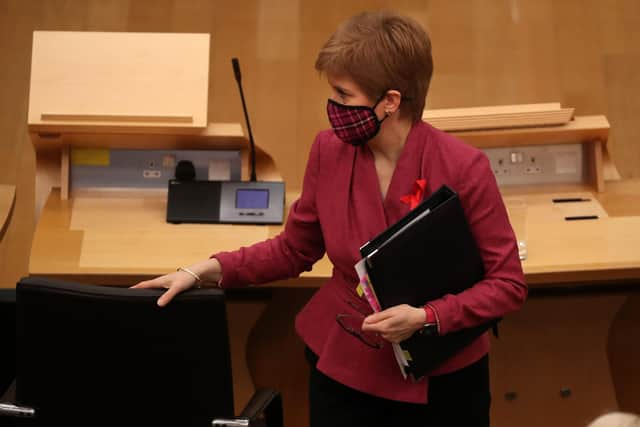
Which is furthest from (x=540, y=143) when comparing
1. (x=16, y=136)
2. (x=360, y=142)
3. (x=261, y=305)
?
(x=16, y=136)

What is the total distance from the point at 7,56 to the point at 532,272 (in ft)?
9.64

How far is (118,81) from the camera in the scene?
2.45m

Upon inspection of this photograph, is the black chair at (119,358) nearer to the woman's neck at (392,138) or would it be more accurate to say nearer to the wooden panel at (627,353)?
the woman's neck at (392,138)

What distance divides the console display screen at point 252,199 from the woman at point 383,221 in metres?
1.02

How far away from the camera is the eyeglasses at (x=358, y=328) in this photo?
1.32 metres

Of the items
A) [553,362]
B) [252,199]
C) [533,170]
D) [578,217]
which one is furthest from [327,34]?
[553,362]

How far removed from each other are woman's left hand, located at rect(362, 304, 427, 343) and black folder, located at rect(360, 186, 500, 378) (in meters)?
0.02

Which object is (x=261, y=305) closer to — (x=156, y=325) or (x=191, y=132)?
(x=191, y=132)

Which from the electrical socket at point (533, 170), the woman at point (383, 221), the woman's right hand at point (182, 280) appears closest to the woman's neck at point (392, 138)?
the woman at point (383, 221)

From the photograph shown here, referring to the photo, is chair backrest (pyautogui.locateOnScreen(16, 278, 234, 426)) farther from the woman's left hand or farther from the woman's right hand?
the woman's left hand

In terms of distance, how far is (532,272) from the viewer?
203cm

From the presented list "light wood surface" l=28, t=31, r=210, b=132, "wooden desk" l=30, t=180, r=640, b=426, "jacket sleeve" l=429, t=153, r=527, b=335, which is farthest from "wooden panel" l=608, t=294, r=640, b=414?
"light wood surface" l=28, t=31, r=210, b=132

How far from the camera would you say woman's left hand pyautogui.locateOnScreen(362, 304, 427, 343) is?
1.21 meters

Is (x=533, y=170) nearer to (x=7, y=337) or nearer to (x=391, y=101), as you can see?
(x=391, y=101)
